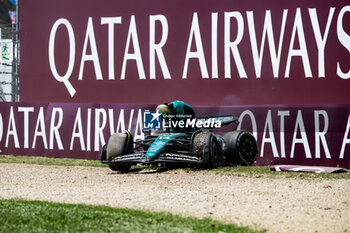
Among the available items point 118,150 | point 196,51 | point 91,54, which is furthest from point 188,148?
point 91,54

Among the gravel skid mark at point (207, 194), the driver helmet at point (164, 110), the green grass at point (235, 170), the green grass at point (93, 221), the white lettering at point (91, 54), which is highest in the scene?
the white lettering at point (91, 54)

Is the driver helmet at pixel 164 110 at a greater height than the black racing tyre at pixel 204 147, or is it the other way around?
the driver helmet at pixel 164 110

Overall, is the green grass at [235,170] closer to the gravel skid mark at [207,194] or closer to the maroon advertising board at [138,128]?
the gravel skid mark at [207,194]

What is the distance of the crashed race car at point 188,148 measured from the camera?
1451 centimetres

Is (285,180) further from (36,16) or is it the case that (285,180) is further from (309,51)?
(36,16)

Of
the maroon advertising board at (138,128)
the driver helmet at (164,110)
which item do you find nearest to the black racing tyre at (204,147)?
the driver helmet at (164,110)

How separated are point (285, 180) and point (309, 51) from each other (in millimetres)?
7235

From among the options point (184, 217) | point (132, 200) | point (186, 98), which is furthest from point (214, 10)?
point (184, 217)

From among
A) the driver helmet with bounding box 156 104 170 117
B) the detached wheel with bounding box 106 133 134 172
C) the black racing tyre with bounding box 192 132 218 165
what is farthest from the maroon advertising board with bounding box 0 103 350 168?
the detached wheel with bounding box 106 133 134 172

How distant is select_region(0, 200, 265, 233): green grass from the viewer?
7438 mm

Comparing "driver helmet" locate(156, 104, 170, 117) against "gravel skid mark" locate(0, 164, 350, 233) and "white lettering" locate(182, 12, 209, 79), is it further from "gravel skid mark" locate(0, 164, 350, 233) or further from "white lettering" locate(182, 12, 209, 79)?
"white lettering" locate(182, 12, 209, 79)

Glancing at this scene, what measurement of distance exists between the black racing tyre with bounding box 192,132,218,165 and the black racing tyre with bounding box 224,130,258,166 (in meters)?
0.93

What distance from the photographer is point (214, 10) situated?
67.0 feet

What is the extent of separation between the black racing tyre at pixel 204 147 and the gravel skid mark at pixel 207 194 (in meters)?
0.42
